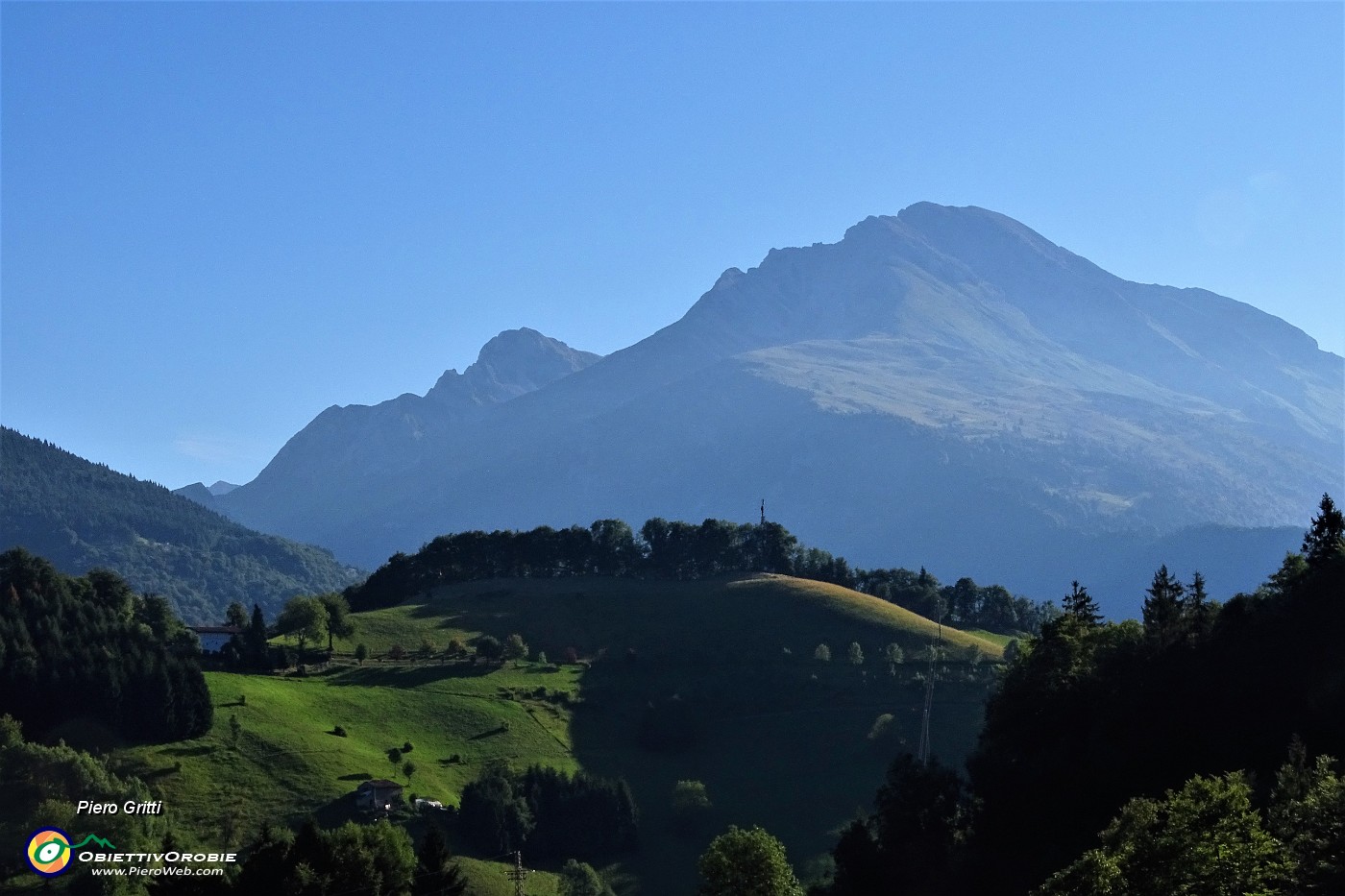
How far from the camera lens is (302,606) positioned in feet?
496

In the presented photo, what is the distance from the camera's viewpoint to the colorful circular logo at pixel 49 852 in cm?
8112

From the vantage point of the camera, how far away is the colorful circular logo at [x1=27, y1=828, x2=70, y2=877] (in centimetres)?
8112

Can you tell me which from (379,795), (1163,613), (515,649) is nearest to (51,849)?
(379,795)

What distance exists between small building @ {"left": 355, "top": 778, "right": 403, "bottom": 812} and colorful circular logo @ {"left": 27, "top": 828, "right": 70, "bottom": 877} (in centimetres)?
2372

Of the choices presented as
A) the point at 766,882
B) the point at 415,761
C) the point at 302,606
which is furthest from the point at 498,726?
the point at 766,882

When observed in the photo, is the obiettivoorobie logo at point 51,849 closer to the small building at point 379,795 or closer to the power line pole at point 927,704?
the small building at point 379,795

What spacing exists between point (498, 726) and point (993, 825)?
218 feet

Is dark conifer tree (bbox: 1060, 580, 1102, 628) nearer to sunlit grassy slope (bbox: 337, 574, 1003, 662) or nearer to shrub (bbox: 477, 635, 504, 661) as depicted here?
sunlit grassy slope (bbox: 337, 574, 1003, 662)

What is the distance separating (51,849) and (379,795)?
1070 inches

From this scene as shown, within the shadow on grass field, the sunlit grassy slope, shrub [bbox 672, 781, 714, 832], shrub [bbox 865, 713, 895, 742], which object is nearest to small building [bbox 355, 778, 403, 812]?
shrub [bbox 672, 781, 714, 832]

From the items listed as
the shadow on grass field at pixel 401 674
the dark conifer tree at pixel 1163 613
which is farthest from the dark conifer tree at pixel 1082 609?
the shadow on grass field at pixel 401 674

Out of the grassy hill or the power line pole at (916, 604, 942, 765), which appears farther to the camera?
the power line pole at (916, 604, 942, 765)

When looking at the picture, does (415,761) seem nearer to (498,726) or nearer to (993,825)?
(498,726)

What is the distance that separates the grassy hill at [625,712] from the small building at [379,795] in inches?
48.3
